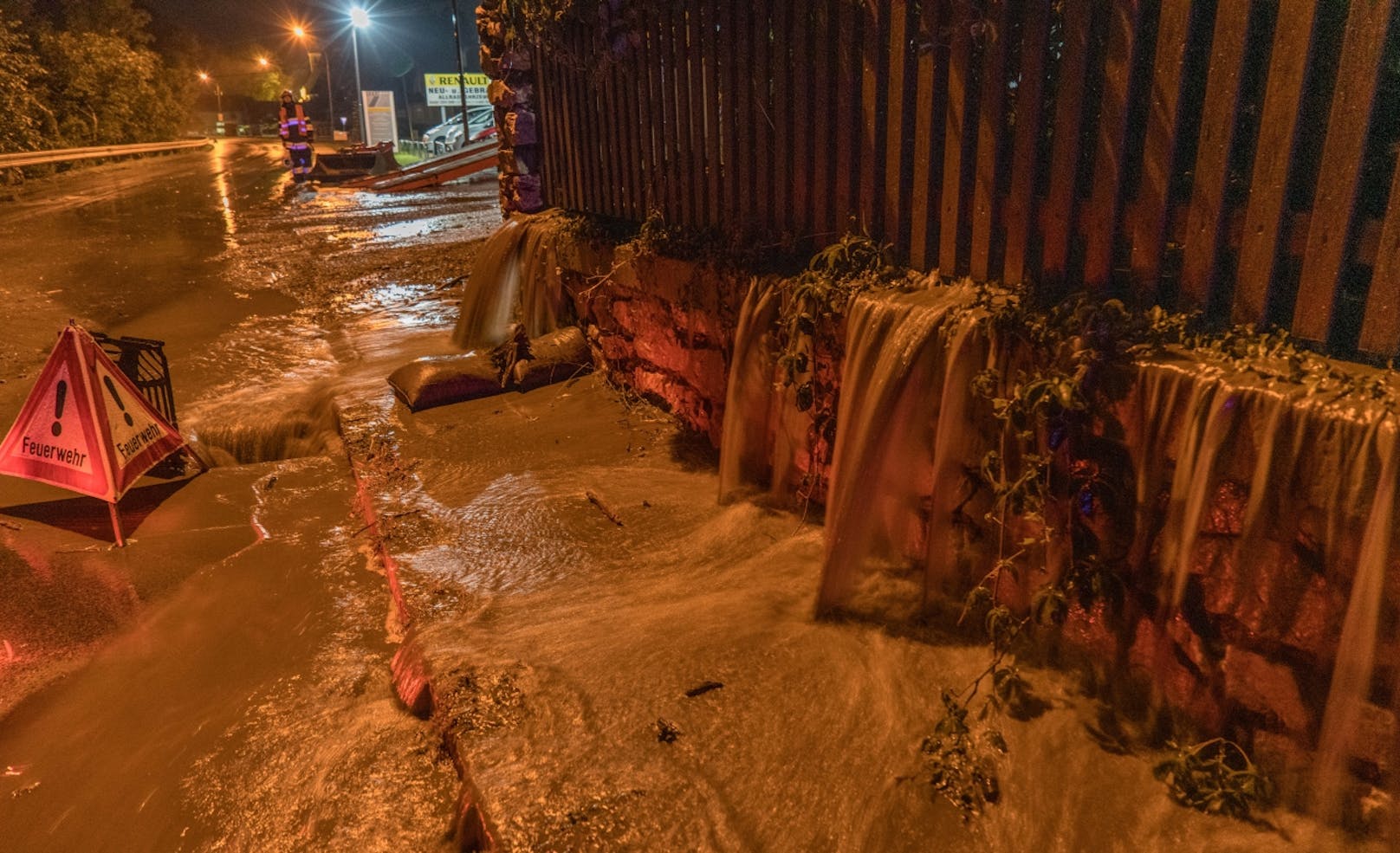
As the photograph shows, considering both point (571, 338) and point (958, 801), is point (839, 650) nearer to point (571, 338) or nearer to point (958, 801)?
point (958, 801)

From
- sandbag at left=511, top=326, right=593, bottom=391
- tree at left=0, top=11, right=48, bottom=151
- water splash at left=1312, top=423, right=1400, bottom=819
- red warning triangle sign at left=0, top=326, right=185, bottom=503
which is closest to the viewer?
water splash at left=1312, top=423, right=1400, bottom=819

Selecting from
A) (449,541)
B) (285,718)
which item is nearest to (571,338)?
(449,541)

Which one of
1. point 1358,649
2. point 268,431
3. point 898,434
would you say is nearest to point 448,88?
point 268,431

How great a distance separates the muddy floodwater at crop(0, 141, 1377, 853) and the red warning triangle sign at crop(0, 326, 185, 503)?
30 centimetres

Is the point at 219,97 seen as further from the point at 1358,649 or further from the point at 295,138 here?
the point at 1358,649

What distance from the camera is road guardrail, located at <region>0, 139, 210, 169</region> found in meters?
19.6

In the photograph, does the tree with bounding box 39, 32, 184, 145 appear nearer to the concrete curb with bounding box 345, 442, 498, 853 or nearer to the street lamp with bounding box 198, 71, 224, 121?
the street lamp with bounding box 198, 71, 224, 121

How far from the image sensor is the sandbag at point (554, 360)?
654 cm

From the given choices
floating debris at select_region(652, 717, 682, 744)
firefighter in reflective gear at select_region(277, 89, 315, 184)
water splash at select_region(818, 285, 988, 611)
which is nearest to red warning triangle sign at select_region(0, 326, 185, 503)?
floating debris at select_region(652, 717, 682, 744)

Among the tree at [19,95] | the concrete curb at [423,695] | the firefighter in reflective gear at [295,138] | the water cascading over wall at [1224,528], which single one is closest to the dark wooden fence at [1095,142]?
the water cascading over wall at [1224,528]

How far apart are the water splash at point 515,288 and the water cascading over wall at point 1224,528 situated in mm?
4322

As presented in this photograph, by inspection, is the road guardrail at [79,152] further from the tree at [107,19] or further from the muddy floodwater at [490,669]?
the muddy floodwater at [490,669]

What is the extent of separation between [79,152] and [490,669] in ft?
82.1

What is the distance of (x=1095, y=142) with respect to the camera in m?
3.17
